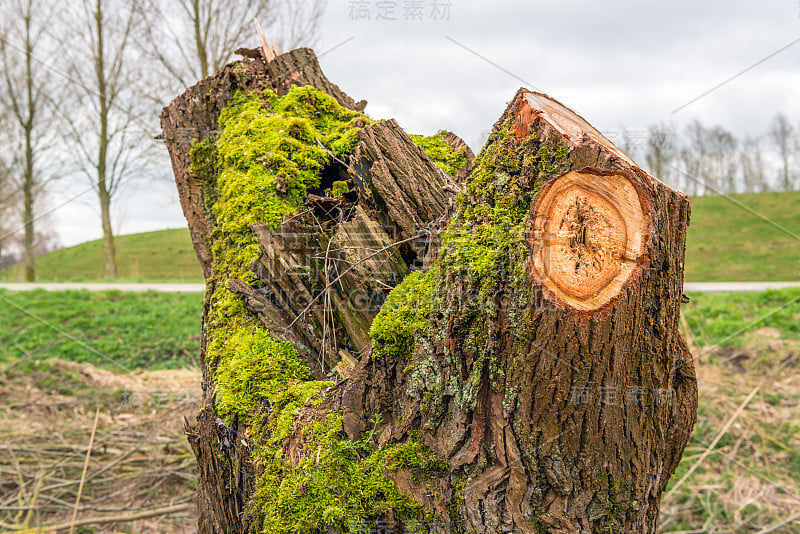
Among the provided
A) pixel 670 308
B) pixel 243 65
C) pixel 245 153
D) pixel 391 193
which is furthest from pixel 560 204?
pixel 243 65

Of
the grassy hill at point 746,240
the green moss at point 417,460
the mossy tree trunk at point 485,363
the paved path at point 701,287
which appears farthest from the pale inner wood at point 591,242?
the paved path at point 701,287

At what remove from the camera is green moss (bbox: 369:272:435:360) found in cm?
183

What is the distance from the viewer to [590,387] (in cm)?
151

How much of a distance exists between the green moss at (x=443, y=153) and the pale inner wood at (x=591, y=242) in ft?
5.03

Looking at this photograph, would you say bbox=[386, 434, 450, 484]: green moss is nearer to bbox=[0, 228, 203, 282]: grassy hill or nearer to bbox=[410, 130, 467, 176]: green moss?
bbox=[410, 130, 467, 176]: green moss

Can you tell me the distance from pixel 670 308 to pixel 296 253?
1683 mm

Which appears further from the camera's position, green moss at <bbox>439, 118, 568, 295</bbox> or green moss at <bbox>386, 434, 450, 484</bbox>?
green moss at <bbox>386, 434, 450, 484</bbox>

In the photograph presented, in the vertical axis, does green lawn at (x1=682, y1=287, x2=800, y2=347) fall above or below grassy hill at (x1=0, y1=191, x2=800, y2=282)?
below

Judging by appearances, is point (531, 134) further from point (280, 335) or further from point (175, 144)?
point (175, 144)

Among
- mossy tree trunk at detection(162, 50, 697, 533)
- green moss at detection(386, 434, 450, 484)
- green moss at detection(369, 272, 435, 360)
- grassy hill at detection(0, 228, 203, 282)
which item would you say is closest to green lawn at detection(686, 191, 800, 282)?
mossy tree trunk at detection(162, 50, 697, 533)

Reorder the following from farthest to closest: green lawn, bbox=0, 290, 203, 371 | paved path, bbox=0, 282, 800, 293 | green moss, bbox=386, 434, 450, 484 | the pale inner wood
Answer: paved path, bbox=0, 282, 800, 293 → green lawn, bbox=0, 290, 203, 371 → green moss, bbox=386, 434, 450, 484 → the pale inner wood

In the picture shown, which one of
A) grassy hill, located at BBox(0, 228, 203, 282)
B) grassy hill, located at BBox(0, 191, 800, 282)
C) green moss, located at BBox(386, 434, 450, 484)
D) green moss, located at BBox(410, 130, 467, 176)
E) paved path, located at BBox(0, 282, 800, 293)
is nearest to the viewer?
green moss, located at BBox(386, 434, 450, 484)

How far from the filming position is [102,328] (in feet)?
26.5

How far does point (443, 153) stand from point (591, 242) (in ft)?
5.76
